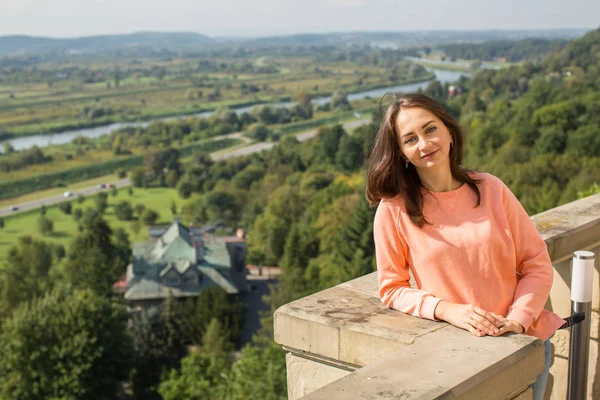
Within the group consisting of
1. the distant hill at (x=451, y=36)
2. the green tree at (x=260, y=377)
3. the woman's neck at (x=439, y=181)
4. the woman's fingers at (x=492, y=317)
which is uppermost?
the woman's neck at (x=439, y=181)

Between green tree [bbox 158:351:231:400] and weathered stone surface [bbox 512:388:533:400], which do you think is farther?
green tree [bbox 158:351:231:400]

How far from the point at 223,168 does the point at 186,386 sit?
6358 cm

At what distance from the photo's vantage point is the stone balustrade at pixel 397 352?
1904 mm

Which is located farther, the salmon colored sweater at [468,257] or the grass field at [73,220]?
the grass field at [73,220]

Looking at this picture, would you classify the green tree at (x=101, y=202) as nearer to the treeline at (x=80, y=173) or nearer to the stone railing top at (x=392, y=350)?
the treeline at (x=80, y=173)

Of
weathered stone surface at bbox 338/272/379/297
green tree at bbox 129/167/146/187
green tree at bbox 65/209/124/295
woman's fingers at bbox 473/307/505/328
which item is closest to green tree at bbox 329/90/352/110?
green tree at bbox 129/167/146/187

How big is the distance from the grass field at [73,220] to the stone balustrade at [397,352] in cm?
7358

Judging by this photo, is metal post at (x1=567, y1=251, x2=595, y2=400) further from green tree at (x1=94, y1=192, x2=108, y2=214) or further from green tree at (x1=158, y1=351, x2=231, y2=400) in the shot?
green tree at (x1=94, y1=192, x2=108, y2=214)

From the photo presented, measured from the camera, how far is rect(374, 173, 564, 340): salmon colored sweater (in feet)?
8.12

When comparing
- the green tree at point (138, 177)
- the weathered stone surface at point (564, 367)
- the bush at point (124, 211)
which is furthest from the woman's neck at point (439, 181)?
the green tree at point (138, 177)

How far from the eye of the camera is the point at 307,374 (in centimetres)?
262

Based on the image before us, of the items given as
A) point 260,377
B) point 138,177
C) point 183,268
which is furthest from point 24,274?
point 138,177

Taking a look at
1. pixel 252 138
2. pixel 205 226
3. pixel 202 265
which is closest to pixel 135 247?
pixel 202 265

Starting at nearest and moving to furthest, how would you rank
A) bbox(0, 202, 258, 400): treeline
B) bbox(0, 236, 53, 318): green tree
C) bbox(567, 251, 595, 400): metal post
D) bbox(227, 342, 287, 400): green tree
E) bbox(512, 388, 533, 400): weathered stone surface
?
bbox(512, 388, 533, 400): weathered stone surface
bbox(567, 251, 595, 400): metal post
bbox(227, 342, 287, 400): green tree
bbox(0, 202, 258, 400): treeline
bbox(0, 236, 53, 318): green tree
